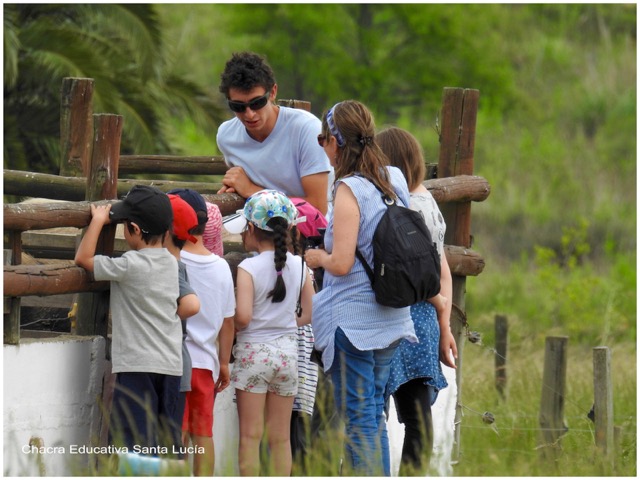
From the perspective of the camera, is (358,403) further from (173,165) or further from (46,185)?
(173,165)

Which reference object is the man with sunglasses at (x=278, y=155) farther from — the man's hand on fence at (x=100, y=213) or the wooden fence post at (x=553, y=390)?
the wooden fence post at (x=553, y=390)

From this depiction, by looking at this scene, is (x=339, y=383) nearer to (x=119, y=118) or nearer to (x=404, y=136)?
(x=404, y=136)

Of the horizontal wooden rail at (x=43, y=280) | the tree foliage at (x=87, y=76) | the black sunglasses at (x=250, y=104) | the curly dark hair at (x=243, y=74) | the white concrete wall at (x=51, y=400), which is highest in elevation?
the tree foliage at (x=87, y=76)

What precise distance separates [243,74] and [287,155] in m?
0.50

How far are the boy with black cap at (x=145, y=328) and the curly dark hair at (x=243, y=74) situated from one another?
0.96 m

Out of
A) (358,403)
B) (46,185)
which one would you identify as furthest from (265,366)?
(46,185)

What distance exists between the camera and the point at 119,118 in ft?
17.9

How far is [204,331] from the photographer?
197 inches

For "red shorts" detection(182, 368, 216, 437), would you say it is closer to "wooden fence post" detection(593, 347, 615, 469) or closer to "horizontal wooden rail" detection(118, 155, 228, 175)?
"horizontal wooden rail" detection(118, 155, 228, 175)

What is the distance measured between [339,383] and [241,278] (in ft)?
1.99

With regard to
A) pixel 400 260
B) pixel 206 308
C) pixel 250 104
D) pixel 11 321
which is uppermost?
pixel 250 104

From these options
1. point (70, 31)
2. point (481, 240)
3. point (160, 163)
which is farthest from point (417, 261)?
point (481, 240)

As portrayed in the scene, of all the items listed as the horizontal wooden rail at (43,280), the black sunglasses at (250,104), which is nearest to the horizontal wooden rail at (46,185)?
the black sunglasses at (250,104)

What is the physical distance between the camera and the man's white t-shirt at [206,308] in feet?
16.3
